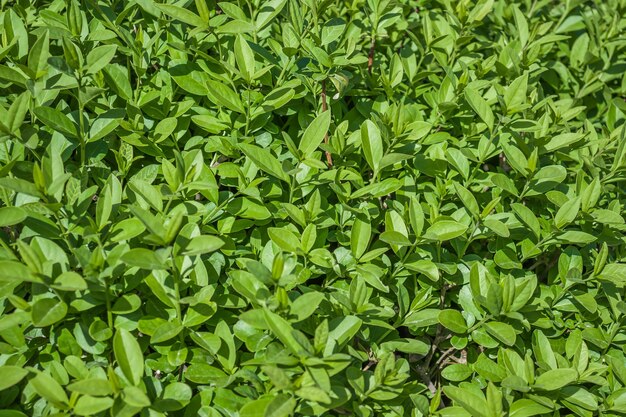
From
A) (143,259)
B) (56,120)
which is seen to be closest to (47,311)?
(143,259)

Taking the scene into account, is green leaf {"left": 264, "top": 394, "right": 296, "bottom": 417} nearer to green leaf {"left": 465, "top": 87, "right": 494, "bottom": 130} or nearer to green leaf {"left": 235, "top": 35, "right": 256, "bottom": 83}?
green leaf {"left": 235, "top": 35, "right": 256, "bottom": 83}

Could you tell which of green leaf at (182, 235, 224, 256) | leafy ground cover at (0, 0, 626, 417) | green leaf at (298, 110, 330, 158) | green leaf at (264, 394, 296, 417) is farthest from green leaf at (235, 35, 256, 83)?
green leaf at (264, 394, 296, 417)

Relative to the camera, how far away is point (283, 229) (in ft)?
6.02

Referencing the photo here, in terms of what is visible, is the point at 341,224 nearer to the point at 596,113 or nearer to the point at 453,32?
the point at 453,32

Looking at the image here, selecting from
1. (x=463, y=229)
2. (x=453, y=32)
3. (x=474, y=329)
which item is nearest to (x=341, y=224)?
(x=463, y=229)

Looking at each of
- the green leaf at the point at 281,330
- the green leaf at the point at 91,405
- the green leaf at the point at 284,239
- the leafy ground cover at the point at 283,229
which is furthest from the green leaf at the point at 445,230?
the green leaf at the point at 91,405

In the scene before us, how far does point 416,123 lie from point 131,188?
0.94 meters

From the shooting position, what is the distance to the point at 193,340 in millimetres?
1758

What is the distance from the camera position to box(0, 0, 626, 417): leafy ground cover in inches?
62.7

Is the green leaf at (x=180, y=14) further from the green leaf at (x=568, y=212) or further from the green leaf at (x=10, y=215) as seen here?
the green leaf at (x=568, y=212)

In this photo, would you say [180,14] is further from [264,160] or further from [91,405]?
[91,405]

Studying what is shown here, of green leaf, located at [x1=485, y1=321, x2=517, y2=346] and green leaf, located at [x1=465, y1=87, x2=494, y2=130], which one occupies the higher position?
green leaf, located at [x1=465, y1=87, x2=494, y2=130]

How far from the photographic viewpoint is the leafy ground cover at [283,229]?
62.7 inches

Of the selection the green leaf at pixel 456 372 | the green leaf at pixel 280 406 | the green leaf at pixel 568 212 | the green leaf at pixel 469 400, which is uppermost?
the green leaf at pixel 568 212
